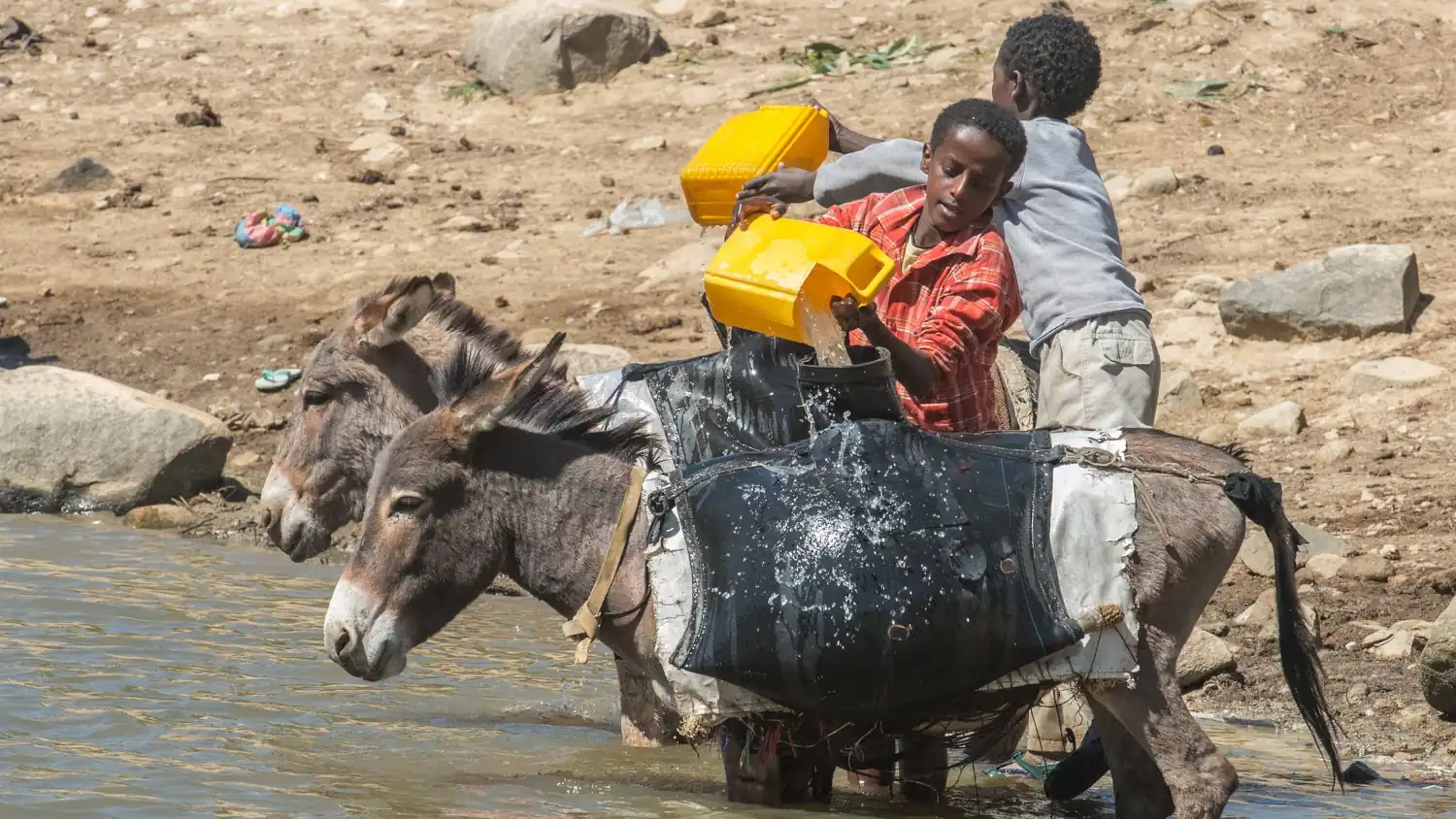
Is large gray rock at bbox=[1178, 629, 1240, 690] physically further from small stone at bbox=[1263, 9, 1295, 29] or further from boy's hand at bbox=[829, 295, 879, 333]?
small stone at bbox=[1263, 9, 1295, 29]

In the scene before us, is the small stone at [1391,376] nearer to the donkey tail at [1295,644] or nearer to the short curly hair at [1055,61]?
the short curly hair at [1055,61]

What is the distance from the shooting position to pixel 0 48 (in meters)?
15.0

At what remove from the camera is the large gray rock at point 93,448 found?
942 cm

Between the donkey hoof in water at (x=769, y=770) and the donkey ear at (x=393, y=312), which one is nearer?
the donkey hoof in water at (x=769, y=770)

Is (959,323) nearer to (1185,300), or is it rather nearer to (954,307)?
(954,307)

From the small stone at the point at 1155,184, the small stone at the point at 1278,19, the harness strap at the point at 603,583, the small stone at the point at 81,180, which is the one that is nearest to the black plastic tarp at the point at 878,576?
the harness strap at the point at 603,583

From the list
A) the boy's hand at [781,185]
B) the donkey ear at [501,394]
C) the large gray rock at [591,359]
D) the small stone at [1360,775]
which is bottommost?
the large gray rock at [591,359]

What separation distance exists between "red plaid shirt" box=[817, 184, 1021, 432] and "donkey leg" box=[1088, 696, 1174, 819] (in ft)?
3.13

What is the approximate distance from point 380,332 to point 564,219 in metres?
5.74

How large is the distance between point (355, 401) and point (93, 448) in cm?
366

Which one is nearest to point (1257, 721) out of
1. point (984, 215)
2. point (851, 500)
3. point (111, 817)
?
point (984, 215)

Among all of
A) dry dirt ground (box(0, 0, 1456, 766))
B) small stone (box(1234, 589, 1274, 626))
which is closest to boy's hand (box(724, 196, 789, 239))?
small stone (box(1234, 589, 1274, 626))

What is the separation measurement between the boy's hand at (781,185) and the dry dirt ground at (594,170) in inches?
144

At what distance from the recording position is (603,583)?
4363mm
